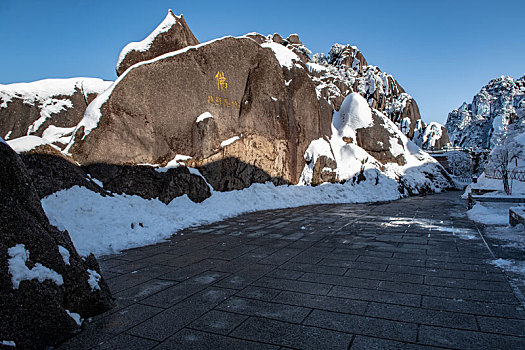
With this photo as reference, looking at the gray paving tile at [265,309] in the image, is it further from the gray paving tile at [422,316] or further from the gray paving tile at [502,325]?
the gray paving tile at [502,325]

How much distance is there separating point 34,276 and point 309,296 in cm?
247

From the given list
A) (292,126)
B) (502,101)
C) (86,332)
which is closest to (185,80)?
(292,126)

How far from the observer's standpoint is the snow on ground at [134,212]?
221 inches

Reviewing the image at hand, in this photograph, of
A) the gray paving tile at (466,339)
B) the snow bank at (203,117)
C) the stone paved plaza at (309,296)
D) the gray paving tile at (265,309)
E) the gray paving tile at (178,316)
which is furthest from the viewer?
the snow bank at (203,117)

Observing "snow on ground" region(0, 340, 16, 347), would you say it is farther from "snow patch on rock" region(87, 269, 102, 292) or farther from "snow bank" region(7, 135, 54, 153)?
"snow bank" region(7, 135, 54, 153)

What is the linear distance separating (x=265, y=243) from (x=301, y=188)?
8031 mm

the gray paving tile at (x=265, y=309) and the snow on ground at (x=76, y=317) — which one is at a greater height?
the snow on ground at (x=76, y=317)

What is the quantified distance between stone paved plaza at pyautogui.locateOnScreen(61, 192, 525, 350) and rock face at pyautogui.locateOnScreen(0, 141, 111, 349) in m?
0.20

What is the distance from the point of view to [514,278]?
12.5 feet

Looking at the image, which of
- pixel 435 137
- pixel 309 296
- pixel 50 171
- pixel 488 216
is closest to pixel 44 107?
pixel 50 171

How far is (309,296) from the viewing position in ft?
11.1

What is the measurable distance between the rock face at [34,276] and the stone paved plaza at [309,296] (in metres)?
0.20

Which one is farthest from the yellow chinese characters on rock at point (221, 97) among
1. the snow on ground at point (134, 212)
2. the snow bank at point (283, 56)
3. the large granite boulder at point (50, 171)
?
the large granite boulder at point (50, 171)

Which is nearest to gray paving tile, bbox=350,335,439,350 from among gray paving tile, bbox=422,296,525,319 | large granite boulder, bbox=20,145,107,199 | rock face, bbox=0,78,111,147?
gray paving tile, bbox=422,296,525,319
